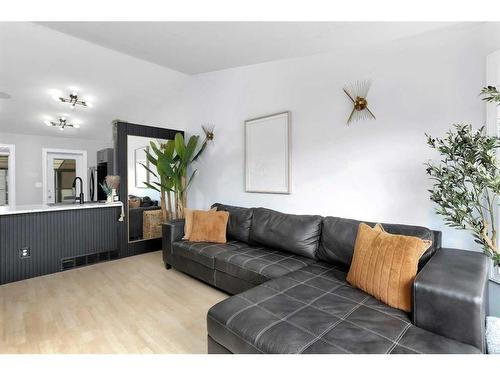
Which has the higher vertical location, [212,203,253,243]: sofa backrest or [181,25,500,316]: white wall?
[181,25,500,316]: white wall

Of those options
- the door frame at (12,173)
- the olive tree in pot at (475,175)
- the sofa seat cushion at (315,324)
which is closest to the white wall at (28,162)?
the door frame at (12,173)

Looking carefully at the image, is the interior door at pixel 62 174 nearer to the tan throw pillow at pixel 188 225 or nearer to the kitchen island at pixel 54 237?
the kitchen island at pixel 54 237

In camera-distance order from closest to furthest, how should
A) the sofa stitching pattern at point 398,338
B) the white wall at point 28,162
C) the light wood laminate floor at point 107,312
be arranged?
the sofa stitching pattern at point 398,338
the light wood laminate floor at point 107,312
the white wall at point 28,162

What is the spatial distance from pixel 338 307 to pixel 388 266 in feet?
1.28

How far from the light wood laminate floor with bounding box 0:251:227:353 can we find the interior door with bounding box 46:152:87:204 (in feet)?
13.9

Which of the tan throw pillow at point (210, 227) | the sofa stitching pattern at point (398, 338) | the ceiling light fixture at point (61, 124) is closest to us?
the sofa stitching pattern at point (398, 338)

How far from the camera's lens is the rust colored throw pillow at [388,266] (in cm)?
138

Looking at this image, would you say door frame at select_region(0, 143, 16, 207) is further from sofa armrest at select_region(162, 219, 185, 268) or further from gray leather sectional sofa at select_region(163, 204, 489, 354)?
gray leather sectional sofa at select_region(163, 204, 489, 354)

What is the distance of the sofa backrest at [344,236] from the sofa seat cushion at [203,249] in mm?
918

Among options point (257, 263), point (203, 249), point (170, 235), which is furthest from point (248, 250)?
point (170, 235)

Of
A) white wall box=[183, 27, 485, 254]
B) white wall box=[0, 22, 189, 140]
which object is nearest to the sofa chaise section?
white wall box=[183, 27, 485, 254]

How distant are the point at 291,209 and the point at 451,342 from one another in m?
1.84

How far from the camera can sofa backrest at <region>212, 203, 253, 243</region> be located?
286 centimetres
